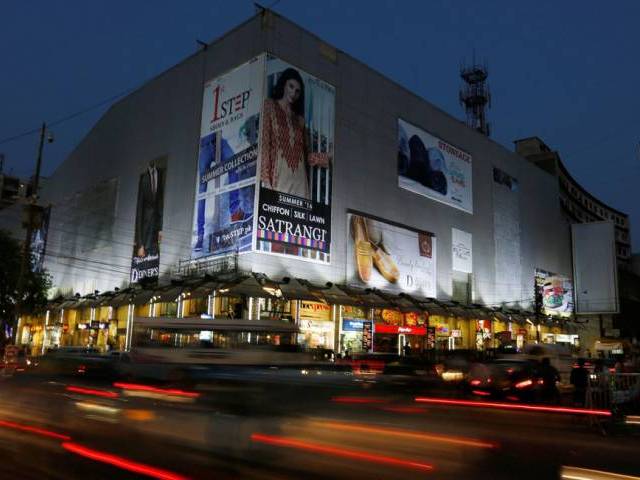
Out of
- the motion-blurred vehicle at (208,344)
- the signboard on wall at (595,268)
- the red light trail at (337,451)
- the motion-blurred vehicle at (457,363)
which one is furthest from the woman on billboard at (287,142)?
the signboard on wall at (595,268)

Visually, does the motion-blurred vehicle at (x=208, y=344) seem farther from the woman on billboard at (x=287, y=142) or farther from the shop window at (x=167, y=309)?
the shop window at (x=167, y=309)

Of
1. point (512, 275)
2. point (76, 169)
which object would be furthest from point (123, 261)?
point (512, 275)

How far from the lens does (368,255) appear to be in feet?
121

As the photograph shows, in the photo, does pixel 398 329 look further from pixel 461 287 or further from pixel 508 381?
pixel 508 381

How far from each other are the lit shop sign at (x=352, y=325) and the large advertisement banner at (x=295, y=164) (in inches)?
161

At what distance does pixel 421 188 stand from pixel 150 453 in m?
35.8

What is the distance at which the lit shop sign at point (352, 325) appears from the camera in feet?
Result: 114

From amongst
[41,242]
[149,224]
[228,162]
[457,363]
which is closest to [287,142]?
[228,162]

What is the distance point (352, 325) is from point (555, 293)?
32674mm

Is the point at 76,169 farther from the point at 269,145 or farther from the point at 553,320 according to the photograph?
the point at 553,320

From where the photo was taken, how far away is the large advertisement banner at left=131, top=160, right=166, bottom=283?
3819 centimetres

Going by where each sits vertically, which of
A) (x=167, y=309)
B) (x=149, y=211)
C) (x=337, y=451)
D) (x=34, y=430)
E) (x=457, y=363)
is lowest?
(x=34, y=430)

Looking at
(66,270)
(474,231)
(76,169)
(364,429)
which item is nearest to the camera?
(364,429)

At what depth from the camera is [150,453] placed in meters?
8.79
